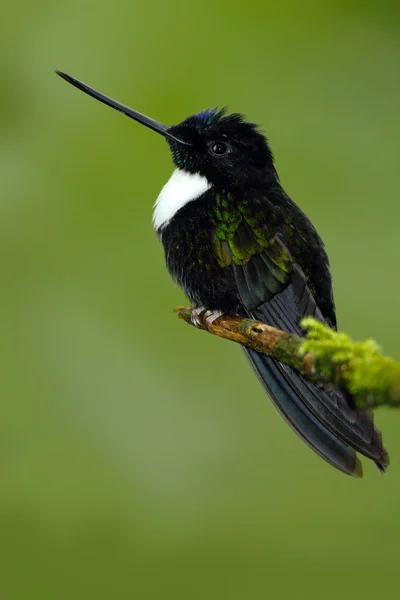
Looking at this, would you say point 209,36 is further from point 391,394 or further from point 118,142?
point 391,394

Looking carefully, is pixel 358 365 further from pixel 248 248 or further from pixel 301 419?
pixel 248 248

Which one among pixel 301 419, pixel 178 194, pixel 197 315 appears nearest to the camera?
pixel 301 419

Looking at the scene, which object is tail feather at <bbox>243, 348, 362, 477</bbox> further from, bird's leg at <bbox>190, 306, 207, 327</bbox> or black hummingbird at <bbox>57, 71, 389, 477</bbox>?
bird's leg at <bbox>190, 306, 207, 327</bbox>

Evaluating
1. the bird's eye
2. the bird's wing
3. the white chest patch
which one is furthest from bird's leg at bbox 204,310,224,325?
the bird's eye

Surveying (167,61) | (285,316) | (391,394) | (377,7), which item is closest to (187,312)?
(285,316)

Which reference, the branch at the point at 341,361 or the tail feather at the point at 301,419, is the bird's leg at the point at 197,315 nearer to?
the tail feather at the point at 301,419

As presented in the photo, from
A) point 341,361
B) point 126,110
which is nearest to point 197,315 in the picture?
point 126,110

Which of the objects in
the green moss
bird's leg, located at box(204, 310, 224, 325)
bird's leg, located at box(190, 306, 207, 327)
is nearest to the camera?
the green moss
